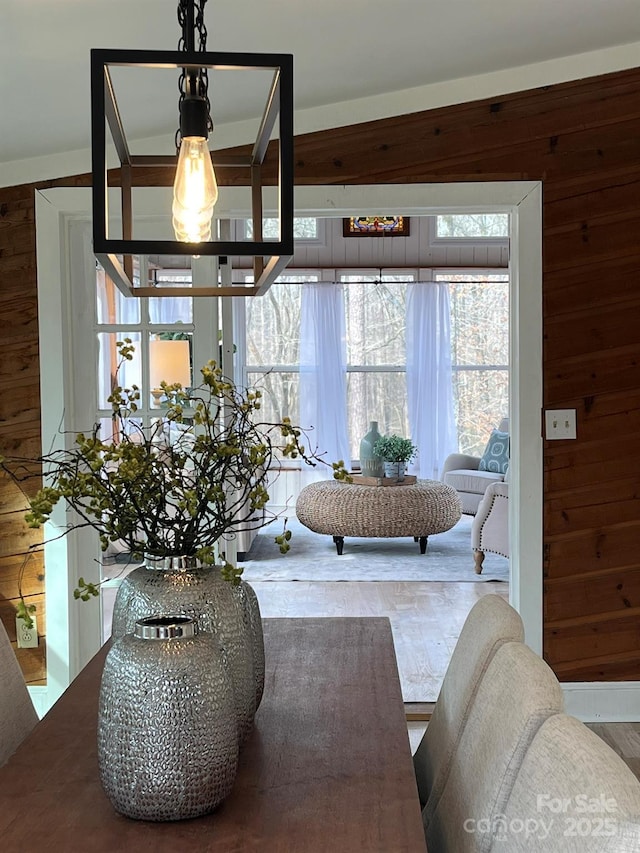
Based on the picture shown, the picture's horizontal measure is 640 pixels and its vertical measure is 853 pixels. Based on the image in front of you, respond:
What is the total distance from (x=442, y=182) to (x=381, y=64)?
614mm

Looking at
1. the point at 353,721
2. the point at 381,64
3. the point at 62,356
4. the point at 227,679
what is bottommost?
the point at 353,721

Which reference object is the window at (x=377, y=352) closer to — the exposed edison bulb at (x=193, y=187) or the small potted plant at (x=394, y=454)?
the small potted plant at (x=394, y=454)

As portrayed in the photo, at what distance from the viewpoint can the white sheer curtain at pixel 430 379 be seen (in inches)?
353

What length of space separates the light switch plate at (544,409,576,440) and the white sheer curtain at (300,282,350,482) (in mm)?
5260

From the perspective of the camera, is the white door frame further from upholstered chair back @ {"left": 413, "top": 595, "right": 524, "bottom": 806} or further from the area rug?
the area rug

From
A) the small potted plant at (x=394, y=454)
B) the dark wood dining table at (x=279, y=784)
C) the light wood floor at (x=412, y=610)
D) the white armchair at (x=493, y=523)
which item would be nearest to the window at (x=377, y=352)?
the small potted plant at (x=394, y=454)

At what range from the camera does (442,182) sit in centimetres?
371

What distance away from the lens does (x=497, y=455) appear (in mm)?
7770

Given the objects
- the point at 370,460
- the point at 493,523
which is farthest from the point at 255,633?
the point at 370,460

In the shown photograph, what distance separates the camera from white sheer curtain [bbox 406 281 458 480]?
897 centimetres

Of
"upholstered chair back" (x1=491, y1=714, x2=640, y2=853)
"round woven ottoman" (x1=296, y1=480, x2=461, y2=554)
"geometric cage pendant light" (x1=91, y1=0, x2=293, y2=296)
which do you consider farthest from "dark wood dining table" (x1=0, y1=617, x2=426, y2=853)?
"round woven ottoman" (x1=296, y1=480, x2=461, y2=554)

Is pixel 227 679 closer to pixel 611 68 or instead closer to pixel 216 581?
pixel 216 581

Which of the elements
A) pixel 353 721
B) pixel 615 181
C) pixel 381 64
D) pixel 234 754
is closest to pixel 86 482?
pixel 234 754

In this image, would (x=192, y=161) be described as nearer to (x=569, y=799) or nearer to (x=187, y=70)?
(x=187, y=70)
